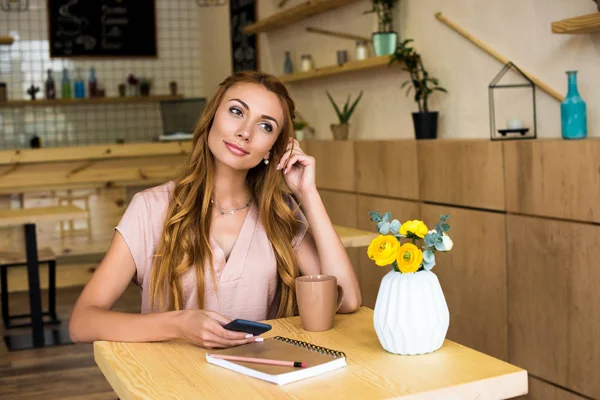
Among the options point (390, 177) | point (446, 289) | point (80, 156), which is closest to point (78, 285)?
point (80, 156)

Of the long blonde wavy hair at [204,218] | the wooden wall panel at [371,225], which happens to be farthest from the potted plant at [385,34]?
the long blonde wavy hair at [204,218]

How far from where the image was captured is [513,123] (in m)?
3.54

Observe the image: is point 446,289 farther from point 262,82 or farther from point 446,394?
point 446,394

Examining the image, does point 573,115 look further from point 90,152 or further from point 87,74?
point 87,74

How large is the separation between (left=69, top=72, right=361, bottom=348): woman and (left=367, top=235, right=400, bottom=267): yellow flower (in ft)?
1.24

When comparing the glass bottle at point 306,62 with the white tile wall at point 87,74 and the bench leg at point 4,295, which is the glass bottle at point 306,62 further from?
the white tile wall at point 87,74

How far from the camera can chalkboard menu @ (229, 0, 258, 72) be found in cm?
694

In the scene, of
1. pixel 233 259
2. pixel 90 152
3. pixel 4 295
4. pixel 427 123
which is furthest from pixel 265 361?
pixel 90 152

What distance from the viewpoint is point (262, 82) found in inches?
80.1

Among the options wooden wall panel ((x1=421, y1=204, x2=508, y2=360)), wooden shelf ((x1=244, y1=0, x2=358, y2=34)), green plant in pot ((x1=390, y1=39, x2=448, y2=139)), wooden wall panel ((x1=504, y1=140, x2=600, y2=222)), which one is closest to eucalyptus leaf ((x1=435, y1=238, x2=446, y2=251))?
wooden wall panel ((x1=504, y1=140, x2=600, y2=222))

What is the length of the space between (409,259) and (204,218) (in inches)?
26.3

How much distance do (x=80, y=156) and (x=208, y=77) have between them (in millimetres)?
2404

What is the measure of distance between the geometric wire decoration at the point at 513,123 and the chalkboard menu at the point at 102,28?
16.9 feet

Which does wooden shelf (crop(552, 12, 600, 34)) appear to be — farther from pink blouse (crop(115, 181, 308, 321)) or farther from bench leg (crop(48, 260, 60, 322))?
bench leg (crop(48, 260, 60, 322))
